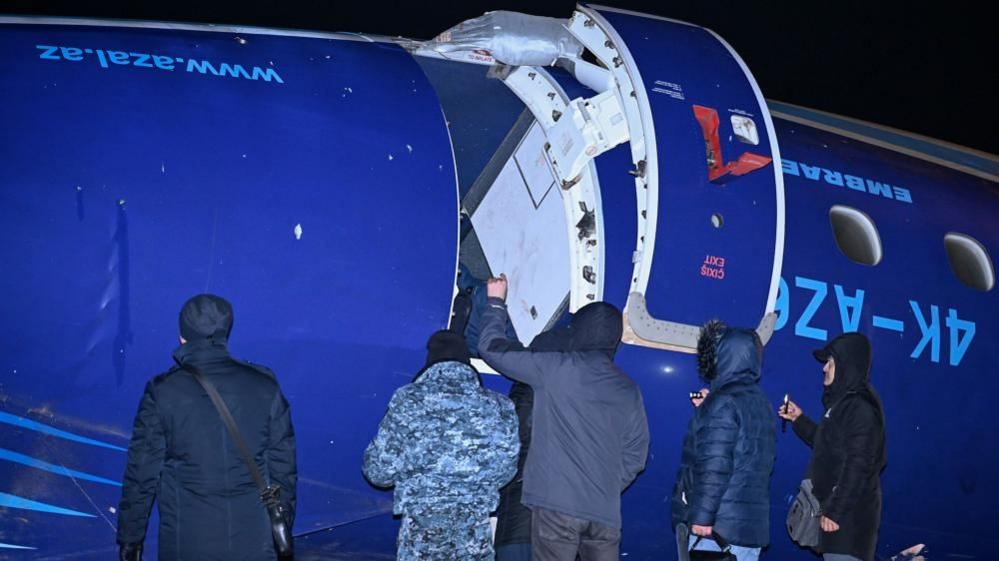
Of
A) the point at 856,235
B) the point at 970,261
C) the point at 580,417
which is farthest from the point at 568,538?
the point at 970,261

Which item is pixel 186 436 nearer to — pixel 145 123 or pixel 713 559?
pixel 145 123

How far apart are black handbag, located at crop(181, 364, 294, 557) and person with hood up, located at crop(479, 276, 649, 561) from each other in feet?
4.96

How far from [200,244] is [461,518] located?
2092mm

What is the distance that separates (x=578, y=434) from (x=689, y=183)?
72.6 inches

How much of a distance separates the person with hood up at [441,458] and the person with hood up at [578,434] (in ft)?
1.84

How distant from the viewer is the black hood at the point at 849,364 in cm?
685

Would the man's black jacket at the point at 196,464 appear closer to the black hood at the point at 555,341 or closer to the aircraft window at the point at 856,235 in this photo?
the black hood at the point at 555,341

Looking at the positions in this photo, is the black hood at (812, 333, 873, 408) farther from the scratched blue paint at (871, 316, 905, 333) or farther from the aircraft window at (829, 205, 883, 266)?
the aircraft window at (829, 205, 883, 266)

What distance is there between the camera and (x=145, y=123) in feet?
21.1

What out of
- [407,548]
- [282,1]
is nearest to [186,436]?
[407,548]

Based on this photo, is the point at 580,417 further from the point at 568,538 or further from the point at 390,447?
the point at 390,447

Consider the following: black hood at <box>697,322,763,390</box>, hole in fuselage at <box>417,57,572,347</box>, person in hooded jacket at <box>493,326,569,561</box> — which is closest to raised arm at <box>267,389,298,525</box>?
person in hooded jacket at <box>493,326,569,561</box>

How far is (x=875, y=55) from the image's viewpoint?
15867mm

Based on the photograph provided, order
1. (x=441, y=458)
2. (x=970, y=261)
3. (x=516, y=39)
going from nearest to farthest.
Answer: (x=441, y=458), (x=516, y=39), (x=970, y=261)
